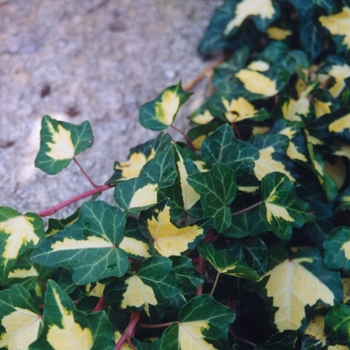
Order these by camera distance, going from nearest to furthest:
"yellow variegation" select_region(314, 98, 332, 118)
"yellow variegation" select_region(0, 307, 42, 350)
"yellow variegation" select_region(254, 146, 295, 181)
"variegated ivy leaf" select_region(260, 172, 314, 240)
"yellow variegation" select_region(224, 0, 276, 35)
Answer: "yellow variegation" select_region(0, 307, 42, 350) → "variegated ivy leaf" select_region(260, 172, 314, 240) → "yellow variegation" select_region(254, 146, 295, 181) → "yellow variegation" select_region(314, 98, 332, 118) → "yellow variegation" select_region(224, 0, 276, 35)

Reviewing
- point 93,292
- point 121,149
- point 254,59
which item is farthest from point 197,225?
point 254,59

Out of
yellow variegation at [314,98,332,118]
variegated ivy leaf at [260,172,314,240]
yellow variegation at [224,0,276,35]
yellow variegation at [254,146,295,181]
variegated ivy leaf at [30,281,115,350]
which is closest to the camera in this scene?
variegated ivy leaf at [30,281,115,350]

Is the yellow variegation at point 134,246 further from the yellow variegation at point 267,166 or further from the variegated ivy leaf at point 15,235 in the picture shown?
the yellow variegation at point 267,166

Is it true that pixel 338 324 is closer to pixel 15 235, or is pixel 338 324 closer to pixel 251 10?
pixel 15 235

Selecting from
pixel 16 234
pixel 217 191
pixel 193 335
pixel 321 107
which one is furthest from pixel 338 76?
pixel 16 234

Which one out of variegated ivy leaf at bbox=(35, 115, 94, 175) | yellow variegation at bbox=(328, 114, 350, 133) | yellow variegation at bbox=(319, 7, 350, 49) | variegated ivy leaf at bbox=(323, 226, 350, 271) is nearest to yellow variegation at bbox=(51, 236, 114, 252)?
variegated ivy leaf at bbox=(35, 115, 94, 175)

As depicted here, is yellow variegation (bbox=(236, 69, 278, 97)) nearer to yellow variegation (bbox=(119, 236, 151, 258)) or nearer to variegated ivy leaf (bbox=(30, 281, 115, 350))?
yellow variegation (bbox=(119, 236, 151, 258))

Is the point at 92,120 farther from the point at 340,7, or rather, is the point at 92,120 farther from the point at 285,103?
the point at 340,7

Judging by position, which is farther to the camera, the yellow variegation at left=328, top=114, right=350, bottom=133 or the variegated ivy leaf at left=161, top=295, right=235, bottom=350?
the yellow variegation at left=328, top=114, right=350, bottom=133

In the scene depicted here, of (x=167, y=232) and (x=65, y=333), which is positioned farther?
(x=167, y=232)
